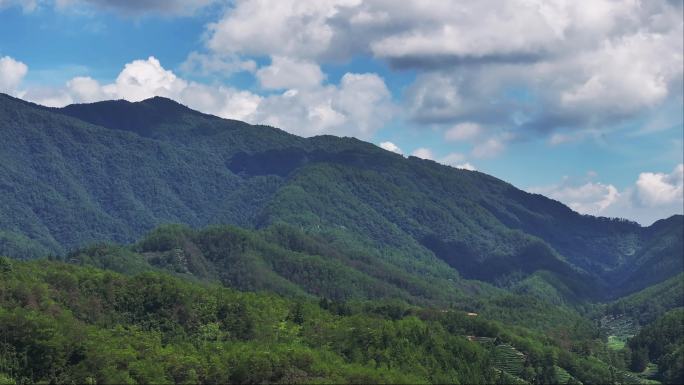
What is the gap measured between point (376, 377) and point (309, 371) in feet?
50.4

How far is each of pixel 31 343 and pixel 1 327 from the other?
9135mm

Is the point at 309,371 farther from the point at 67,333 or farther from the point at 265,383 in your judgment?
the point at 67,333

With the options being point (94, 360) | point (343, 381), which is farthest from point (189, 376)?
point (343, 381)

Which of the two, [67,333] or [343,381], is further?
[67,333]

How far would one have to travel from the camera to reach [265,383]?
187625mm

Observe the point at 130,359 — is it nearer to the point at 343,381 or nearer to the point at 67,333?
the point at 67,333

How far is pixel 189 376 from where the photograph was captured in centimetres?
18800

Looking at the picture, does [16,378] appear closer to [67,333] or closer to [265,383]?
[67,333]

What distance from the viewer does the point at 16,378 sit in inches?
7392

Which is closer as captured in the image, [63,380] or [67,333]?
[63,380]

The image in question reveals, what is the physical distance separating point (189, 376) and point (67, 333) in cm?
3260

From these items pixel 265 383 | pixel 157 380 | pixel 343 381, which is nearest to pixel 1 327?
pixel 157 380

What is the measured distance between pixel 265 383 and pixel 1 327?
2436 inches

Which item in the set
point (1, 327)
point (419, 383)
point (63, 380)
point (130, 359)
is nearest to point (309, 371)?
point (419, 383)
